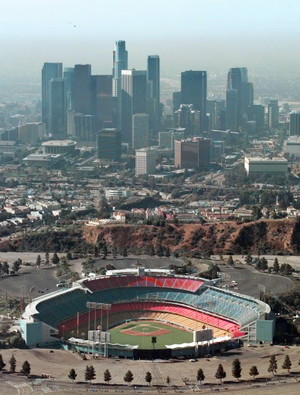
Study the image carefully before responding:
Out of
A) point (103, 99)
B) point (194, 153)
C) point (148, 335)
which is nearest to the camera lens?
point (148, 335)

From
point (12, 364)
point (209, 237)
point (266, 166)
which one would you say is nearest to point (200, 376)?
point (12, 364)

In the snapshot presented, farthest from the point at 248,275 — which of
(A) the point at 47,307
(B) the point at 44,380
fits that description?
(B) the point at 44,380

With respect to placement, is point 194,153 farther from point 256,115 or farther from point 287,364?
point 287,364

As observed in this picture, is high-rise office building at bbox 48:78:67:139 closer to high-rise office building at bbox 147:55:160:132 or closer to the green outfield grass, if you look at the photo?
high-rise office building at bbox 147:55:160:132

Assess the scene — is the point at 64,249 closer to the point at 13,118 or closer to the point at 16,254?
the point at 16,254

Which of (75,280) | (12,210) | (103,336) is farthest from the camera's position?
(12,210)

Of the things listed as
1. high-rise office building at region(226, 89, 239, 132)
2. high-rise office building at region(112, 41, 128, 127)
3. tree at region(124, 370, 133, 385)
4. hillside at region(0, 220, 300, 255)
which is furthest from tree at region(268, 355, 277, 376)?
high-rise office building at region(226, 89, 239, 132)
